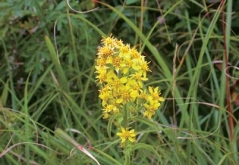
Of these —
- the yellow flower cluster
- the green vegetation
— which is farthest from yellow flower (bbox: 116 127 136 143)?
the green vegetation

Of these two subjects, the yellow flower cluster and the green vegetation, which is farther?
the green vegetation

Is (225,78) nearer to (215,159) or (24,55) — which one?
(215,159)

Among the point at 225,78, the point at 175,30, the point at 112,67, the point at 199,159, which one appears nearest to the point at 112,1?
the point at 175,30

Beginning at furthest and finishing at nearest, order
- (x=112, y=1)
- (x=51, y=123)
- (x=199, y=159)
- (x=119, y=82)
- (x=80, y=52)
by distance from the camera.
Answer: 1. (x=112, y=1)
2. (x=51, y=123)
3. (x=80, y=52)
4. (x=199, y=159)
5. (x=119, y=82)

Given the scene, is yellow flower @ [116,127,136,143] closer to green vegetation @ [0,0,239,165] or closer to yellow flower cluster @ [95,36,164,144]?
yellow flower cluster @ [95,36,164,144]

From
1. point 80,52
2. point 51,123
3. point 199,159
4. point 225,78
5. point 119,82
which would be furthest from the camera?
point 51,123

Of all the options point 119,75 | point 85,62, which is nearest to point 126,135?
point 119,75

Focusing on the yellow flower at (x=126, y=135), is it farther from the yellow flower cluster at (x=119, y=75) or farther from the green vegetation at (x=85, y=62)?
the green vegetation at (x=85, y=62)

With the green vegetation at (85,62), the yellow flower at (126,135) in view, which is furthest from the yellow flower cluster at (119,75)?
the green vegetation at (85,62)

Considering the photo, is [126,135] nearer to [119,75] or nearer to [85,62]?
Result: [119,75]

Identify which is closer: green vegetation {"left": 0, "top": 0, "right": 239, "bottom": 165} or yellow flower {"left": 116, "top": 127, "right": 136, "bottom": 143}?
yellow flower {"left": 116, "top": 127, "right": 136, "bottom": 143}

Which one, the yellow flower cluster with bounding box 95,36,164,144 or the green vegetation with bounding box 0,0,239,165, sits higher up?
the yellow flower cluster with bounding box 95,36,164,144
